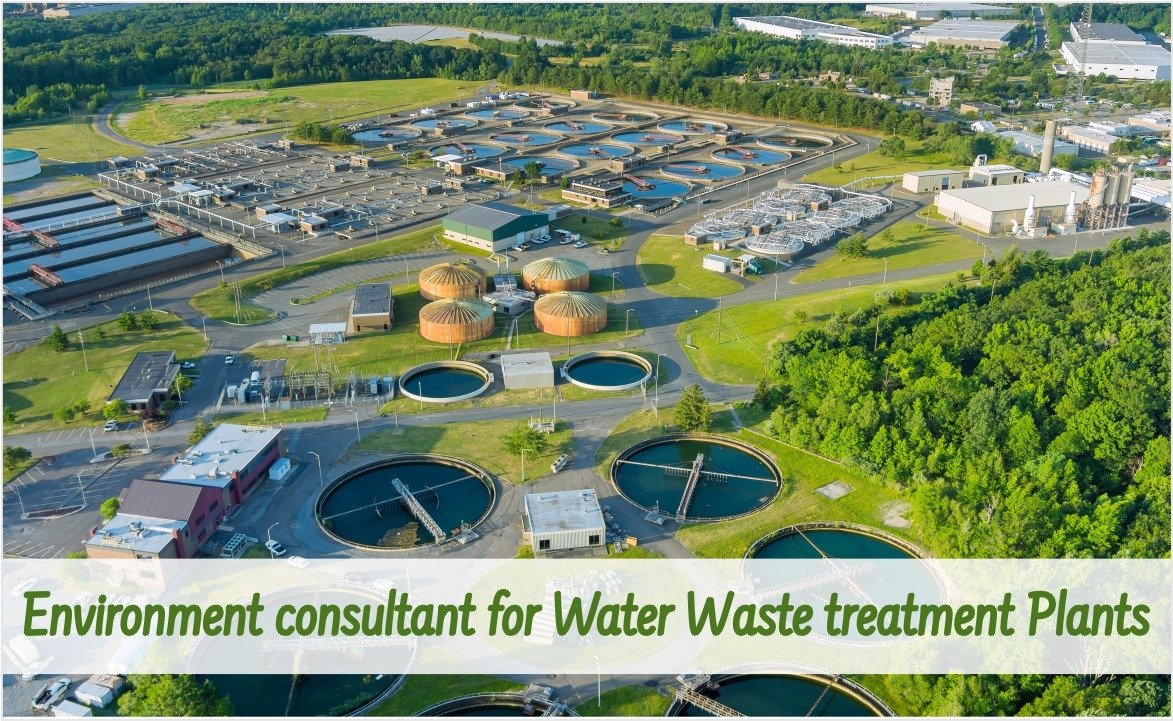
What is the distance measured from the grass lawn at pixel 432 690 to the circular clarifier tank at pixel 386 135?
9483 centimetres

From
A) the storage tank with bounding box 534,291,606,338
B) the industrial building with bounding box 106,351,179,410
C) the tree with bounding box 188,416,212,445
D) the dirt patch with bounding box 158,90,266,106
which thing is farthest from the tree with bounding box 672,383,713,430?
the dirt patch with bounding box 158,90,266,106

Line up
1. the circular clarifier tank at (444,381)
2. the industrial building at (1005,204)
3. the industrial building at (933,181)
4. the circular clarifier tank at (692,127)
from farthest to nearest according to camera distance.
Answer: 1. the circular clarifier tank at (692,127)
2. the industrial building at (933,181)
3. the industrial building at (1005,204)
4. the circular clarifier tank at (444,381)

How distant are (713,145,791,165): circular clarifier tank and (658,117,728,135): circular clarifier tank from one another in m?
9.23

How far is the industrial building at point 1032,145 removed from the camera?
104m

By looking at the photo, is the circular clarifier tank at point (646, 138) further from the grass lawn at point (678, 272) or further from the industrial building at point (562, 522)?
the industrial building at point (562, 522)

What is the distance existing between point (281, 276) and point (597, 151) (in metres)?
54.1

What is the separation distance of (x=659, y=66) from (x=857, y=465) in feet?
426

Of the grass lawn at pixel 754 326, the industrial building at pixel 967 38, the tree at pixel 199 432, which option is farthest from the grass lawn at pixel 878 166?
the industrial building at pixel 967 38

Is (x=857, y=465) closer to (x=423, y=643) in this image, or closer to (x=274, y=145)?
(x=423, y=643)

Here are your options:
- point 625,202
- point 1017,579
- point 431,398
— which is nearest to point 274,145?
point 625,202

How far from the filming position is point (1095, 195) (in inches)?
3140

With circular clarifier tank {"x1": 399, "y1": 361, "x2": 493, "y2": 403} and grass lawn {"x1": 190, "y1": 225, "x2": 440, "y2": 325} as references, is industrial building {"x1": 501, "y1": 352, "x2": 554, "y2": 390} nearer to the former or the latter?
circular clarifier tank {"x1": 399, "y1": 361, "x2": 493, "y2": 403}

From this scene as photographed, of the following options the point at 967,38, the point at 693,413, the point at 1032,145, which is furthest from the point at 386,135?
the point at 967,38

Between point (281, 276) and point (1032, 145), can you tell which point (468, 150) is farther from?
point (1032, 145)
